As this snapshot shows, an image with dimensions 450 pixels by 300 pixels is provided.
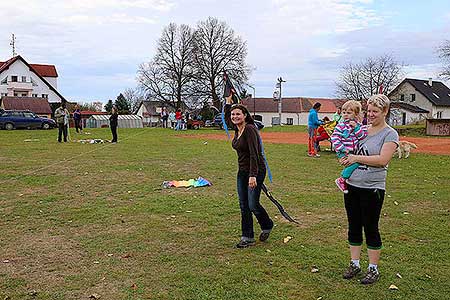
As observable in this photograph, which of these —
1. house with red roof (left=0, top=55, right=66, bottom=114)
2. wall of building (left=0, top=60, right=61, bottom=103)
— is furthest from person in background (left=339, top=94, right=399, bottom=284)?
wall of building (left=0, top=60, right=61, bottom=103)

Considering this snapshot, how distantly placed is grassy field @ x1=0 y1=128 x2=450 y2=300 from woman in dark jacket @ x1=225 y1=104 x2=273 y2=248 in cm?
27

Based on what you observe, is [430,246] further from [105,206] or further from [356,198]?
[105,206]

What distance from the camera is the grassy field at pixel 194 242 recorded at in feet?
14.4

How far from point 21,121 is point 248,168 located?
3869 centimetres

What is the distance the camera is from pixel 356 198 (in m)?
4.55

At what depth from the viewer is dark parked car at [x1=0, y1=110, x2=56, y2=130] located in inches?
1531

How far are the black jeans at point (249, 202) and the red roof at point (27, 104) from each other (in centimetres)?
5296

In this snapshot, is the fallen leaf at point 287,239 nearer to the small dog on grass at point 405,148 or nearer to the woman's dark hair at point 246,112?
the woman's dark hair at point 246,112

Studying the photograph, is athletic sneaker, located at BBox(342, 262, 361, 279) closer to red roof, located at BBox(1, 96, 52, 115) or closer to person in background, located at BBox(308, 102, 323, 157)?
person in background, located at BBox(308, 102, 323, 157)

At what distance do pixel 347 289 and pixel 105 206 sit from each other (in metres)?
4.79

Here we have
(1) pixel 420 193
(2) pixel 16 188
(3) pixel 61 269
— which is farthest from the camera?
(2) pixel 16 188

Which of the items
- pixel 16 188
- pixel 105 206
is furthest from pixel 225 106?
pixel 16 188

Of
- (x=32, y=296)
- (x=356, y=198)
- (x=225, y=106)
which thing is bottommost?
(x=32, y=296)

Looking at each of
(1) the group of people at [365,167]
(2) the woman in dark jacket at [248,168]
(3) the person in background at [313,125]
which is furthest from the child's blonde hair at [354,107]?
(3) the person in background at [313,125]
